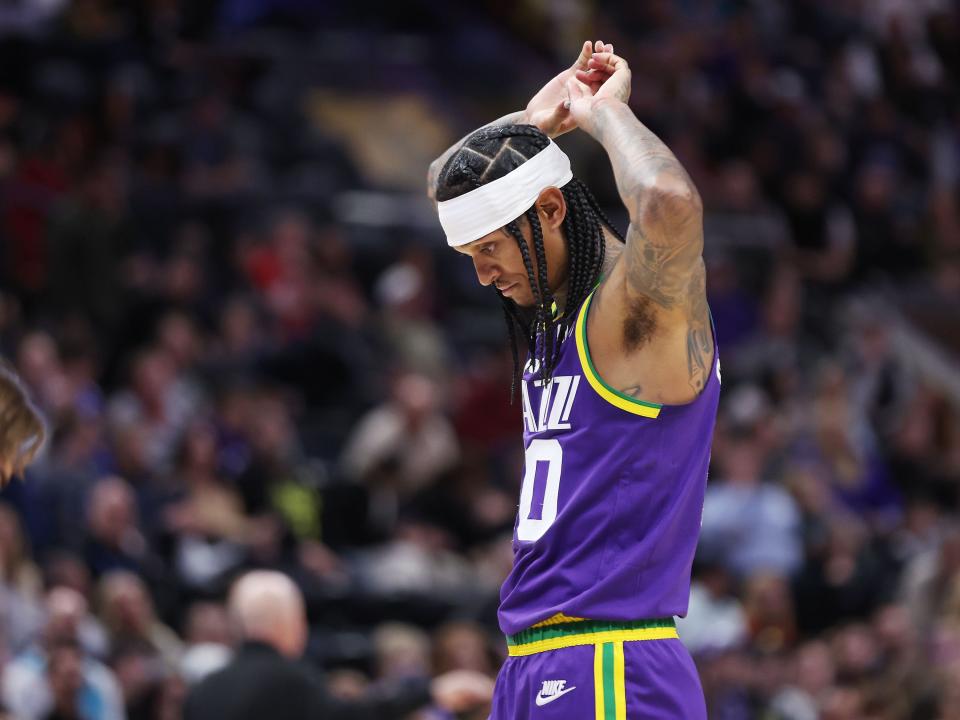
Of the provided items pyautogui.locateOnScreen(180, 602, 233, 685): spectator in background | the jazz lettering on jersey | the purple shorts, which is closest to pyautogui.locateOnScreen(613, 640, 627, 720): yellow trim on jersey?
the purple shorts

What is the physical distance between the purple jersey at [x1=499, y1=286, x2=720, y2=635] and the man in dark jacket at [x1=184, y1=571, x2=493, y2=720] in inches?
100

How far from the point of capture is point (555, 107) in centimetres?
487

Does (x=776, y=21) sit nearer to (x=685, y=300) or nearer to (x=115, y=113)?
(x=115, y=113)

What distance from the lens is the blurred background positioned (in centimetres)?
1085

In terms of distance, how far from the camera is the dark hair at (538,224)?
4.34 m

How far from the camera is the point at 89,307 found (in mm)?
13094

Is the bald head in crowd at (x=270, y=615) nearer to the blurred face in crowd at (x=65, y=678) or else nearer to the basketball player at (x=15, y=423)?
the blurred face in crowd at (x=65, y=678)

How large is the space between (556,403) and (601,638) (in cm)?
60

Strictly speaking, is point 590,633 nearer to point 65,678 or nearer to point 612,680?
point 612,680

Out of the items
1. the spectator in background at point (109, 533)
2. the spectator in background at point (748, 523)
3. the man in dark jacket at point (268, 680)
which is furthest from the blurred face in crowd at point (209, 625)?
the spectator in background at point (748, 523)

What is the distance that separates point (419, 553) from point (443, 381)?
7.53 feet

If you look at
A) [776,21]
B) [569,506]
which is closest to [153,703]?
[569,506]

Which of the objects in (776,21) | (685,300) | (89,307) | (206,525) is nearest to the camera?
(685,300)

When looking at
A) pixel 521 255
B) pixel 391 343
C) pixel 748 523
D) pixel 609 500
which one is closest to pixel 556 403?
pixel 609 500
